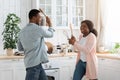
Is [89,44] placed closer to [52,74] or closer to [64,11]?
[52,74]

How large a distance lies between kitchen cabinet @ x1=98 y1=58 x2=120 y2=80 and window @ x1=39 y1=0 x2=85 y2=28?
114 centimetres

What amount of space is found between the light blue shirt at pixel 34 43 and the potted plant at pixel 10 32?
154 cm

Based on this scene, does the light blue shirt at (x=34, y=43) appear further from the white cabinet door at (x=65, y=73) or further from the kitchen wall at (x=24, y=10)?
the kitchen wall at (x=24, y=10)

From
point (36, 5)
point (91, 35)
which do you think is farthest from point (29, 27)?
point (36, 5)

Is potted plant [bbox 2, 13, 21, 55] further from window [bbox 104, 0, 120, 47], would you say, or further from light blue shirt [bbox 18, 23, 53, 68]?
window [bbox 104, 0, 120, 47]

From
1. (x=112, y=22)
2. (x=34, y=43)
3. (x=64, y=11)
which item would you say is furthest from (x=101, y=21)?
(x=34, y=43)

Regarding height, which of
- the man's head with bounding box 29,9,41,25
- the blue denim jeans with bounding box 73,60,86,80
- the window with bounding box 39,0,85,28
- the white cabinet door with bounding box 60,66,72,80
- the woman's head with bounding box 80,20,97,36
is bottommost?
the white cabinet door with bounding box 60,66,72,80

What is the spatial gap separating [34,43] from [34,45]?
0.03 meters

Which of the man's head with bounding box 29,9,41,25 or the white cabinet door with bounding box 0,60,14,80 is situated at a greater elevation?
the man's head with bounding box 29,9,41,25

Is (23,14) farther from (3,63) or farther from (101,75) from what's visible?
(101,75)

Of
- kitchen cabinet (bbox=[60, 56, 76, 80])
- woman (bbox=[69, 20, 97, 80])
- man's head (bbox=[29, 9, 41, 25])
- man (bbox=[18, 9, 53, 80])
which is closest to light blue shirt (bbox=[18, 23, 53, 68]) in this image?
man (bbox=[18, 9, 53, 80])

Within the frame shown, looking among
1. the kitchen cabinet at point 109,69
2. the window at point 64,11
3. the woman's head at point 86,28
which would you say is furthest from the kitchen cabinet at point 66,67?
the woman's head at point 86,28

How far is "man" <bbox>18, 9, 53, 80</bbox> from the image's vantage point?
3.62 m

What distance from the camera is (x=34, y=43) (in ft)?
11.9
